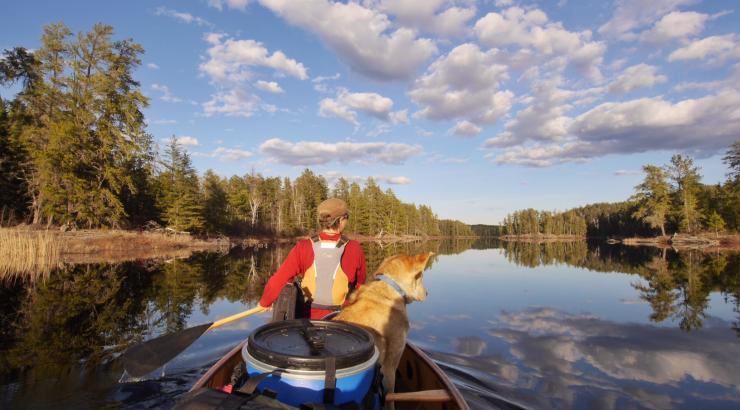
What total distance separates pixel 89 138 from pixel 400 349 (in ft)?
106

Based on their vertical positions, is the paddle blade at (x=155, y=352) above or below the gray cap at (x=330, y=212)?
below

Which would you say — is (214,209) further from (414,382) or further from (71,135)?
(414,382)

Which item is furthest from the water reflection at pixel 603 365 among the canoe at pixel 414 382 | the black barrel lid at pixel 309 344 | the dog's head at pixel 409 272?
the black barrel lid at pixel 309 344

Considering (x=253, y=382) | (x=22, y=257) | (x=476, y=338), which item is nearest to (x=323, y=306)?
(x=253, y=382)

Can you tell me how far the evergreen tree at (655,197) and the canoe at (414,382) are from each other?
71.2 metres

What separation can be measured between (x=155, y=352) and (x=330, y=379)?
3342 millimetres

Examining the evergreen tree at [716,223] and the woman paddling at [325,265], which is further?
the evergreen tree at [716,223]

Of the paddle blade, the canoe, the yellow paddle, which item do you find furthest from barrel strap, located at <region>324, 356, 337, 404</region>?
the paddle blade

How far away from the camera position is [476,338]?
8.98 m

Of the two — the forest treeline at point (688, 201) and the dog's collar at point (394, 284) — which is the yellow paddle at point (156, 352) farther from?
the forest treeline at point (688, 201)

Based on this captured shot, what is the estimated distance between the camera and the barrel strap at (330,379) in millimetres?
2182

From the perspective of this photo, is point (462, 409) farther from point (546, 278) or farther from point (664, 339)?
point (546, 278)

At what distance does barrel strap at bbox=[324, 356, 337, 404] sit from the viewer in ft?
7.16

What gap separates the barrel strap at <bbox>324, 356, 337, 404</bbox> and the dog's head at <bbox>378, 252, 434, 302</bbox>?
1782 millimetres
